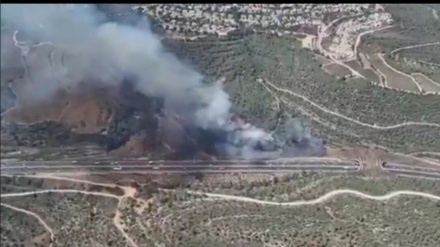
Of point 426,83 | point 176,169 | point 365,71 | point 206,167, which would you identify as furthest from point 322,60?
point 176,169

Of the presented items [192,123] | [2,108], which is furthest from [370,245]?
[2,108]

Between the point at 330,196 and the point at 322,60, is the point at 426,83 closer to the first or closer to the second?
the point at 322,60

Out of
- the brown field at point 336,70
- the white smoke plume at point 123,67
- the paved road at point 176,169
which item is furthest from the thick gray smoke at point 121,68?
the brown field at point 336,70

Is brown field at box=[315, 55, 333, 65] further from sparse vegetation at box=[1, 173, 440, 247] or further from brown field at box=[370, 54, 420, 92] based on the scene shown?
sparse vegetation at box=[1, 173, 440, 247]

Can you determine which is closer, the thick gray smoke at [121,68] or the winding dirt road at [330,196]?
the winding dirt road at [330,196]

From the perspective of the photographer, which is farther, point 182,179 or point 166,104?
point 166,104

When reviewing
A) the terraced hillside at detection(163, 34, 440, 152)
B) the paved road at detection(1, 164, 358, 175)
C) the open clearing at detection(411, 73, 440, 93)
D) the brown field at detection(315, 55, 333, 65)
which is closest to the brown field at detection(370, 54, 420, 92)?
the open clearing at detection(411, 73, 440, 93)

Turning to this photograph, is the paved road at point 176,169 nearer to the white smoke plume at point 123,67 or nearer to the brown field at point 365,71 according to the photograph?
the white smoke plume at point 123,67

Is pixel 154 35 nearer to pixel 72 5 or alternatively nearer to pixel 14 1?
pixel 72 5
